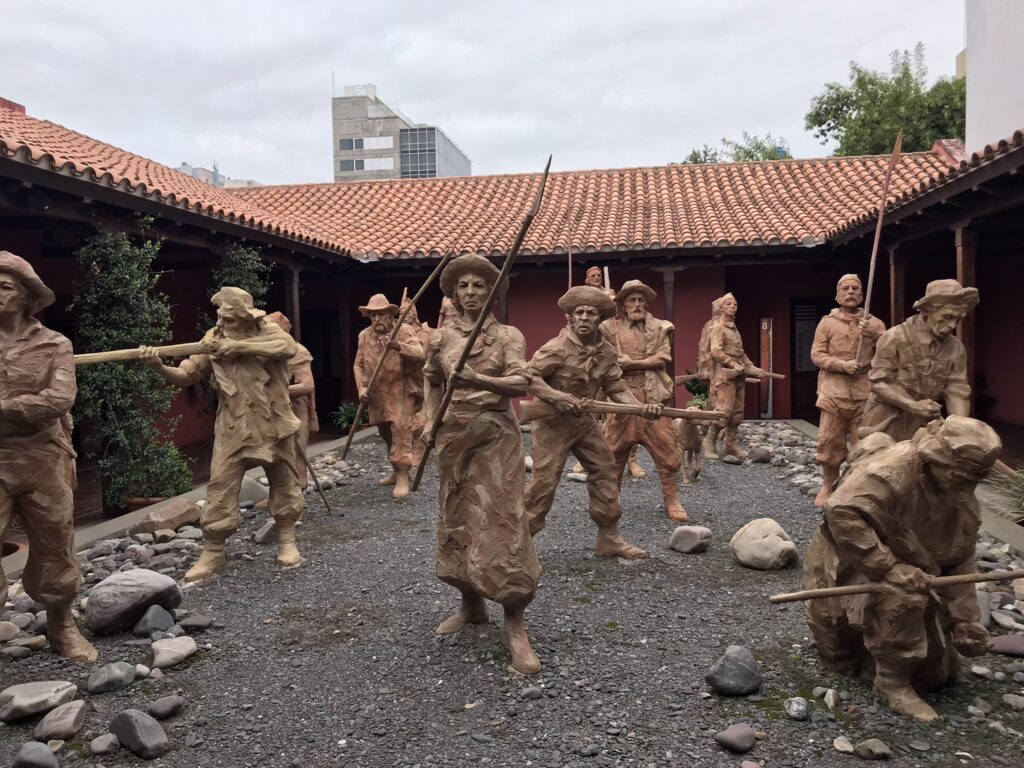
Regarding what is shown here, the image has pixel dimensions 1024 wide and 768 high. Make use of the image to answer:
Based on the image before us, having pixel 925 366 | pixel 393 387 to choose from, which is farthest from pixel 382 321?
pixel 925 366

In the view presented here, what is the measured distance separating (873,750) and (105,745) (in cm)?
308

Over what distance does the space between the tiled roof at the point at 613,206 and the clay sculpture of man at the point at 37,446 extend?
935 centimetres

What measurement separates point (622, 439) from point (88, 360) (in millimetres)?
4044

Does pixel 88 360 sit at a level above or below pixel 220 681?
above

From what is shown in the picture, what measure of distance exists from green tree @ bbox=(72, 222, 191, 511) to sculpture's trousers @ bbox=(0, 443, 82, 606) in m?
3.72

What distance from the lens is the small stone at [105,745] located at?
314cm

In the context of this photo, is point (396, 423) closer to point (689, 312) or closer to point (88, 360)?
point (88, 360)

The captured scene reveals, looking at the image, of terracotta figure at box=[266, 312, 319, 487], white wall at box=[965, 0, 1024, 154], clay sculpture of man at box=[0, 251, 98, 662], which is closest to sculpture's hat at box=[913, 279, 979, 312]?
clay sculpture of man at box=[0, 251, 98, 662]

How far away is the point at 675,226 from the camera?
13.5 metres

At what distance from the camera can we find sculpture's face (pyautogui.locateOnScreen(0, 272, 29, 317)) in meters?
3.72

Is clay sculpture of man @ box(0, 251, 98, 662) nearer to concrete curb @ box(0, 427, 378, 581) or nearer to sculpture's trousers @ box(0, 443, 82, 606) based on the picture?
sculpture's trousers @ box(0, 443, 82, 606)

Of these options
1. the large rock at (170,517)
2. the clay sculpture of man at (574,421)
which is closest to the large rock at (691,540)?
the clay sculpture of man at (574,421)

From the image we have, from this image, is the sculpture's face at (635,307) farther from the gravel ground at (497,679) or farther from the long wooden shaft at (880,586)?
the long wooden shaft at (880,586)

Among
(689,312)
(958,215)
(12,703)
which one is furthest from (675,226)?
(12,703)
